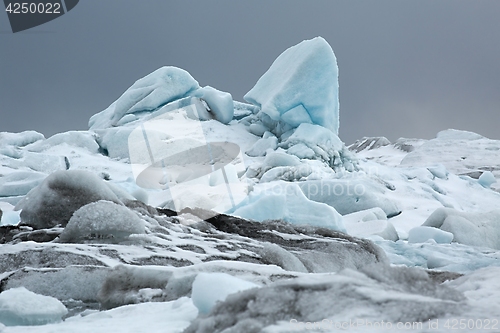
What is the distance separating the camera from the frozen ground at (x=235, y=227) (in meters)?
1.83

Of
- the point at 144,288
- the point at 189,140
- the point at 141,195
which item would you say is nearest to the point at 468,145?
the point at 189,140

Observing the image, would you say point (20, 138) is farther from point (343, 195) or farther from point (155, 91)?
point (343, 195)

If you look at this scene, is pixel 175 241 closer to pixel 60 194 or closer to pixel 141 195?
pixel 60 194

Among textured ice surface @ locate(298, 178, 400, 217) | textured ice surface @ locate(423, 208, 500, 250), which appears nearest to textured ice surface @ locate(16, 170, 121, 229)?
textured ice surface @ locate(423, 208, 500, 250)

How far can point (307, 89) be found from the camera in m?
19.0

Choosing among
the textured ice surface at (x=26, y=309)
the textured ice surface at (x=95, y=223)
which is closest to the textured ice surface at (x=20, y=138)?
the textured ice surface at (x=95, y=223)

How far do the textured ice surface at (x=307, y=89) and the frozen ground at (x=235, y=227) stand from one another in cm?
7

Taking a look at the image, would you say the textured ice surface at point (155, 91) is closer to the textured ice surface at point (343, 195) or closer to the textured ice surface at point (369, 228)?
the textured ice surface at point (343, 195)

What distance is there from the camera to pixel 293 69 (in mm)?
19344

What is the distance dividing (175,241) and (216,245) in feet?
1.57

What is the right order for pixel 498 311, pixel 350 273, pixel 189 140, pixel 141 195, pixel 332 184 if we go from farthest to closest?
pixel 189 140 → pixel 332 184 → pixel 141 195 → pixel 350 273 → pixel 498 311

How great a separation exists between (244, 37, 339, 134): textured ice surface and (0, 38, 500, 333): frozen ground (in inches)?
2.6

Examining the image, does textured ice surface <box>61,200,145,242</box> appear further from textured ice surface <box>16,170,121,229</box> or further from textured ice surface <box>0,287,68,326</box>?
textured ice surface <box>0,287,68,326</box>

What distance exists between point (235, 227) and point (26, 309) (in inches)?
159
